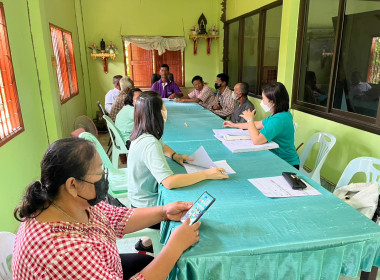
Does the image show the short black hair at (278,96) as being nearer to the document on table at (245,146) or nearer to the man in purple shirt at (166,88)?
the document on table at (245,146)

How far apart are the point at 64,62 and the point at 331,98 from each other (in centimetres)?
420

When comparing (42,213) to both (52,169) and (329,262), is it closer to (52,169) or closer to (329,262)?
(52,169)

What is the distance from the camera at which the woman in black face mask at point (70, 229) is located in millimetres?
693

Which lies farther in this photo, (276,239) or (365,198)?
Result: (365,198)

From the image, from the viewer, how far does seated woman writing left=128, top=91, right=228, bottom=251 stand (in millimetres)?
1343

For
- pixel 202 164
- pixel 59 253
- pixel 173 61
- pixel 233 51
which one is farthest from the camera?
pixel 173 61

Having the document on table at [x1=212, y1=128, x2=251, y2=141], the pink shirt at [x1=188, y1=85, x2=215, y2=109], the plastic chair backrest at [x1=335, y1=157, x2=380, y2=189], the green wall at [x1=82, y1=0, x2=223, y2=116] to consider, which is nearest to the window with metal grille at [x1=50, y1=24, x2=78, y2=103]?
the green wall at [x1=82, y1=0, x2=223, y2=116]

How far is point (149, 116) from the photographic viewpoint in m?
1.48

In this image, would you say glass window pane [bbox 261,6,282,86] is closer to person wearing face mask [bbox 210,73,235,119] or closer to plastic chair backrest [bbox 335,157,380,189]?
person wearing face mask [bbox 210,73,235,119]

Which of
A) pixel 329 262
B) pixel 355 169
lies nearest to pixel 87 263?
pixel 329 262

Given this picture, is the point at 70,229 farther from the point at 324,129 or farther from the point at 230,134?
the point at 324,129

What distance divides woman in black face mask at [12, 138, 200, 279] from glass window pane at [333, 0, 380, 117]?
2.41 metres

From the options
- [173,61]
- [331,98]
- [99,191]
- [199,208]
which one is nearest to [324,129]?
[331,98]

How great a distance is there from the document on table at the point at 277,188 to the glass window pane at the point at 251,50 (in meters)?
3.56
